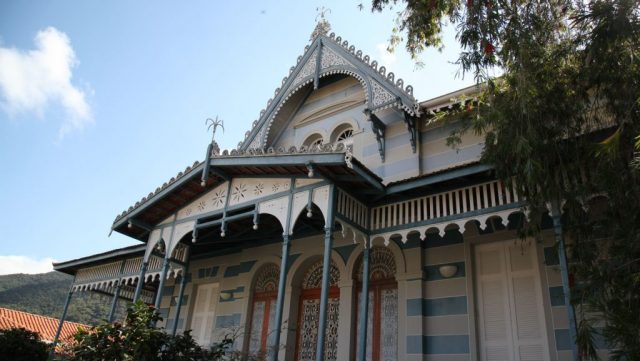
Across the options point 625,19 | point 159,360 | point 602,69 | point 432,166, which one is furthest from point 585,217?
point 159,360

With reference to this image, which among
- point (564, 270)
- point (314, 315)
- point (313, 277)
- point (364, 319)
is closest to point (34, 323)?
point (313, 277)

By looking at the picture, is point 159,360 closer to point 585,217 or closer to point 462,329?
point 462,329

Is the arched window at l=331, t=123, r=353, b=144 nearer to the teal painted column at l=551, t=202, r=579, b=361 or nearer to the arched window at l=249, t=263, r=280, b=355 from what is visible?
the arched window at l=249, t=263, r=280, b=355

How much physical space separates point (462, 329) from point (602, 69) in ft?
15.4

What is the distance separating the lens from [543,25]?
6477mm

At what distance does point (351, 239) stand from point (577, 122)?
5212 mm

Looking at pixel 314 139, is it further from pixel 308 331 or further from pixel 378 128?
pixel 308 331

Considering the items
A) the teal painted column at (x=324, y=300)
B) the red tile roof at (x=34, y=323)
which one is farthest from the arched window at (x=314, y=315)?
the red tile roof at (x=34, y=323)

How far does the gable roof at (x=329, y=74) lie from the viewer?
34.6 feet

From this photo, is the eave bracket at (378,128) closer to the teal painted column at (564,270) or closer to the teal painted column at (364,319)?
the teal painted column at (364,319)

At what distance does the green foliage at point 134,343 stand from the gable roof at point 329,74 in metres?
6.25

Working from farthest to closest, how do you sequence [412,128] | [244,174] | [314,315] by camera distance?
[314,315]
[412,128]
[244,174]

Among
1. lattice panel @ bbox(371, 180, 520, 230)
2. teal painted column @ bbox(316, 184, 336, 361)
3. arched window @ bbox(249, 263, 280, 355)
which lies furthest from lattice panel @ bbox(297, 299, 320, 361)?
lattice panel @ bbox(371, 180, 520, 230)

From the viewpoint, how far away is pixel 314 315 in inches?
417
